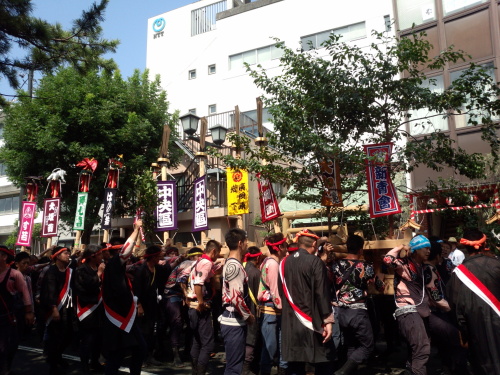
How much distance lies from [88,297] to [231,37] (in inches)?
977

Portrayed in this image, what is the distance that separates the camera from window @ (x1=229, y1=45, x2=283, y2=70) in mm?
27227

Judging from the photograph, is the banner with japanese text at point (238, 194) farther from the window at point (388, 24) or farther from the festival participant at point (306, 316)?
the festival participant at point (306, 316)

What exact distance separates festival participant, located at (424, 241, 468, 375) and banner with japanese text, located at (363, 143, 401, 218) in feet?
7.72

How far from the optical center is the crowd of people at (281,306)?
16.4ft

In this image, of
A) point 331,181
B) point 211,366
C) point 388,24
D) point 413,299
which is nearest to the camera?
point 413,299

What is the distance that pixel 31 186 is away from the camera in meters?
18.2

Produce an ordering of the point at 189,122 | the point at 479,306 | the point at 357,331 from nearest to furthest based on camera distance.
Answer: the point at 479,306, the point at 357,331, the point at 189,122

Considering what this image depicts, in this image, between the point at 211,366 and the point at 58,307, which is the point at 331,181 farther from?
the point at 58,307

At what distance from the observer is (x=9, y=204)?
109 feet

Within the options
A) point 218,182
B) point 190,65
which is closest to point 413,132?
point 218,182

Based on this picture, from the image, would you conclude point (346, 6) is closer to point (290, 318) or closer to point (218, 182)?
point (218, 182)

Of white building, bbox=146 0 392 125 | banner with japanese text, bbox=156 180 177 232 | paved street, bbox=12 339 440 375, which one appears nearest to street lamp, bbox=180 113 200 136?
banner with japanese text, bbox=156 180 177 232

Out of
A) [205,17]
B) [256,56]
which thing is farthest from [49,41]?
[205,17]

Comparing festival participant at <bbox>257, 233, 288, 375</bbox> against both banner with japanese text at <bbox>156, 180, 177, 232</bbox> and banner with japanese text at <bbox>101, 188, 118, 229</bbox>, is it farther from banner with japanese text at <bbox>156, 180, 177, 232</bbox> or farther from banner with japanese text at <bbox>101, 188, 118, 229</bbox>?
banner with japanese text at <bbox>101, 188, 118, 229</bbox>
